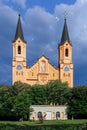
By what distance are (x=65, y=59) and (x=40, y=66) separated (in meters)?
7.08

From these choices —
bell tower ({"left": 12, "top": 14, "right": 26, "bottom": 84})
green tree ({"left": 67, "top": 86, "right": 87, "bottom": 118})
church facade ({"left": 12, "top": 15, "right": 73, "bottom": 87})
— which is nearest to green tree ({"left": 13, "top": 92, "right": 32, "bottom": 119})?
green tree ({"left": 67, "top": 86, "right": 87, "bottom": 118})

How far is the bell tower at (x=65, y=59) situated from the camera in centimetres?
12500

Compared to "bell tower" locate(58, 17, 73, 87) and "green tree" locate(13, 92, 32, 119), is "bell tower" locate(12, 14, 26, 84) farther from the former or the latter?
"green tree" locate(13, 92, 32, 119)

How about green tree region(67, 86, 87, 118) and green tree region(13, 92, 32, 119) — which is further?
green tree region(67, 86, 87, 118)

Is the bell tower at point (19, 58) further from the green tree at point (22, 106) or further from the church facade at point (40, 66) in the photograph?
the green tree at point (22, 106)

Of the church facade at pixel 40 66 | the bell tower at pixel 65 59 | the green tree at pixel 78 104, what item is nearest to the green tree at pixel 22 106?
the green tree at pixel 78 104

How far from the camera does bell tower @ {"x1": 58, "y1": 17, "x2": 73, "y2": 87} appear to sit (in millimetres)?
125000

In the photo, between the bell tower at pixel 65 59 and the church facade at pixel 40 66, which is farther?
the bell tower at pixel 65 59

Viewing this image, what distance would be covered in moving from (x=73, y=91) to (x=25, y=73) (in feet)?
115

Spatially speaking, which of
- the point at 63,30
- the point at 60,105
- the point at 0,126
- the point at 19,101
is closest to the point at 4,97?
the point at 19,101

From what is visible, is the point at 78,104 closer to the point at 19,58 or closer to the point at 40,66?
the point at 40,66

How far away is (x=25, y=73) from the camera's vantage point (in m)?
124

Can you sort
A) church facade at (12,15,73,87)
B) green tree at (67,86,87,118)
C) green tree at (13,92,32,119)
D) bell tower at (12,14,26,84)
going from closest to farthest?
1. green tree at (13,92,32,119)
2. green tree at (67,86,87,118)
3. bell tower at (12,14,26,84)
4. church facade at (12,15,73,87)

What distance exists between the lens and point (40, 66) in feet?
413
